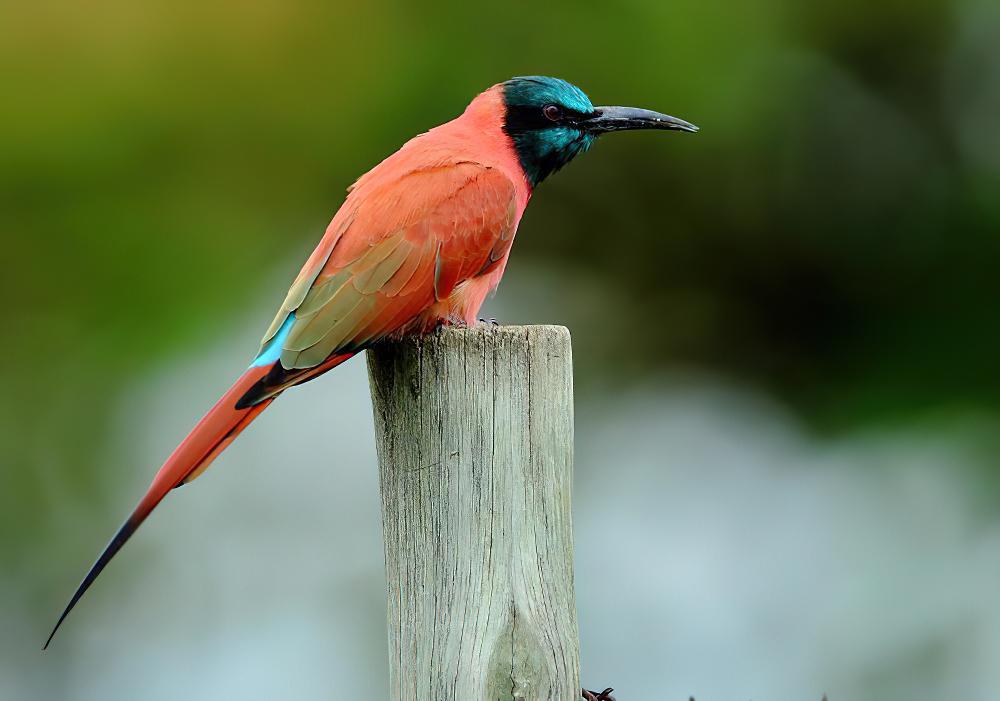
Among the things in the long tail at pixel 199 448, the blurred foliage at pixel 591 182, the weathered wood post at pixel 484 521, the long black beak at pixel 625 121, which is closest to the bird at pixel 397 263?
the long tail at pixel 199 448

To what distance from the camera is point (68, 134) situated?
720cm

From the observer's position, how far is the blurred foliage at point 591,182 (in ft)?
23.7

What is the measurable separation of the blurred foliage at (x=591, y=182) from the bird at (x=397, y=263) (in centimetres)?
292

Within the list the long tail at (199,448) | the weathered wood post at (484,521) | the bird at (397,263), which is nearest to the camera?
the weathered wood post at (484,521)

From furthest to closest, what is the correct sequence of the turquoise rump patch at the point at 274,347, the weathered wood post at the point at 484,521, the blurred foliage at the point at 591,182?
the blurred foliage at the point at 591,182 → the turquoise rump patch at the point at 274,347 → the weathered wood post at the point at 484,521

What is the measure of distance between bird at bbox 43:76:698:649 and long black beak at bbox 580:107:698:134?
23cm

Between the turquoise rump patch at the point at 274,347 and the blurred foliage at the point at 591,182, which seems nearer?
the turquoise rump patch at the point at 274,347

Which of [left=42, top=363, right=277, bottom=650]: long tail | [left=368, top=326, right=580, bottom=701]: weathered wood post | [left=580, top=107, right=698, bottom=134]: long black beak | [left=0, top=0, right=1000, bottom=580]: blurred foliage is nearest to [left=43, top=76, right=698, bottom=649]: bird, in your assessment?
[left=42, top=363, right=277, bottom=650]: long tail

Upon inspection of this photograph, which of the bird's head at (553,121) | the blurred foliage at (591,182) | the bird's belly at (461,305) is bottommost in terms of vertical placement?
the bird's belly at (461,305)

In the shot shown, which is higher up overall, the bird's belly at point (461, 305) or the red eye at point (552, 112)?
the red eye at point (552, 112)

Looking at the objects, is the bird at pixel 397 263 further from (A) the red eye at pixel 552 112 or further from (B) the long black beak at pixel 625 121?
(B) the long black beak at pixel 625 121

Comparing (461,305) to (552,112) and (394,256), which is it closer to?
(394,256)

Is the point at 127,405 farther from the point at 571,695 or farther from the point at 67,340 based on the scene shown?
the point at 571,695

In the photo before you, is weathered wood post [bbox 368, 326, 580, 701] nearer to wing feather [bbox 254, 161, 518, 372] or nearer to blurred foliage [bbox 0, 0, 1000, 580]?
wing feather [bbox 254, 161, 518, 372]
